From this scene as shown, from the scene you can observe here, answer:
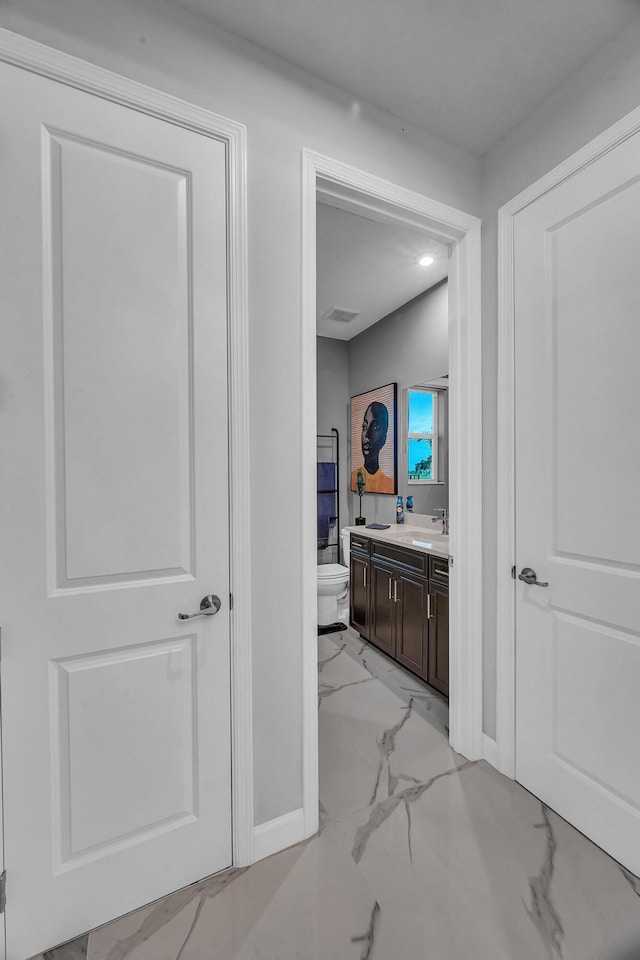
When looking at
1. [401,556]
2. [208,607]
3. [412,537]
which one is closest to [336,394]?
[412,537]

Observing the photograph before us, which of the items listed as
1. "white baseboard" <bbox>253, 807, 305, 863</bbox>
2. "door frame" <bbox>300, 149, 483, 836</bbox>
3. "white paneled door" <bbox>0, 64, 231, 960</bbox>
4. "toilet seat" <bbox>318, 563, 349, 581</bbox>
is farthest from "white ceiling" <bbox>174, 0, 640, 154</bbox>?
"toilet seat" <bbox>318, 563, 349, 581</bbox>

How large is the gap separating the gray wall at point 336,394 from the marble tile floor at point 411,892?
9.65 feet

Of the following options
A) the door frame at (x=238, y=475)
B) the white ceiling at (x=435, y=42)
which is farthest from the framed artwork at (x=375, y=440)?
the door frame at (x=238, y=475)

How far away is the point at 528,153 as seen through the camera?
173 centimetres

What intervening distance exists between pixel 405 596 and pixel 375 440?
5.49 ft

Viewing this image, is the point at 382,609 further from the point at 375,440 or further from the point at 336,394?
the point at 336,394

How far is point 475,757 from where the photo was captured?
195 cm

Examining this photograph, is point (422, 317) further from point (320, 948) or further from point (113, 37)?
point (320, 948)

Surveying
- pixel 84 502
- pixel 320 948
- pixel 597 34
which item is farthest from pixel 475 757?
pixel 597 34

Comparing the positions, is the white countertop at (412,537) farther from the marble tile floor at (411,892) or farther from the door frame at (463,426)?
the marble tile floor at (411,892)

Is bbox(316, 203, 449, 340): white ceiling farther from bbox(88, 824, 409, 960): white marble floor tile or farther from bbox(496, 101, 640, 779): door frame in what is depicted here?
bbox(88, 824, 409, 960): white marble floor tile

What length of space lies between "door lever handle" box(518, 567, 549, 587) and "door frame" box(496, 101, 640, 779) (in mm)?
68

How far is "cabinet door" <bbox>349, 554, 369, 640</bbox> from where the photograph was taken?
322 cm

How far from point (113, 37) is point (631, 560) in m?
2.18
